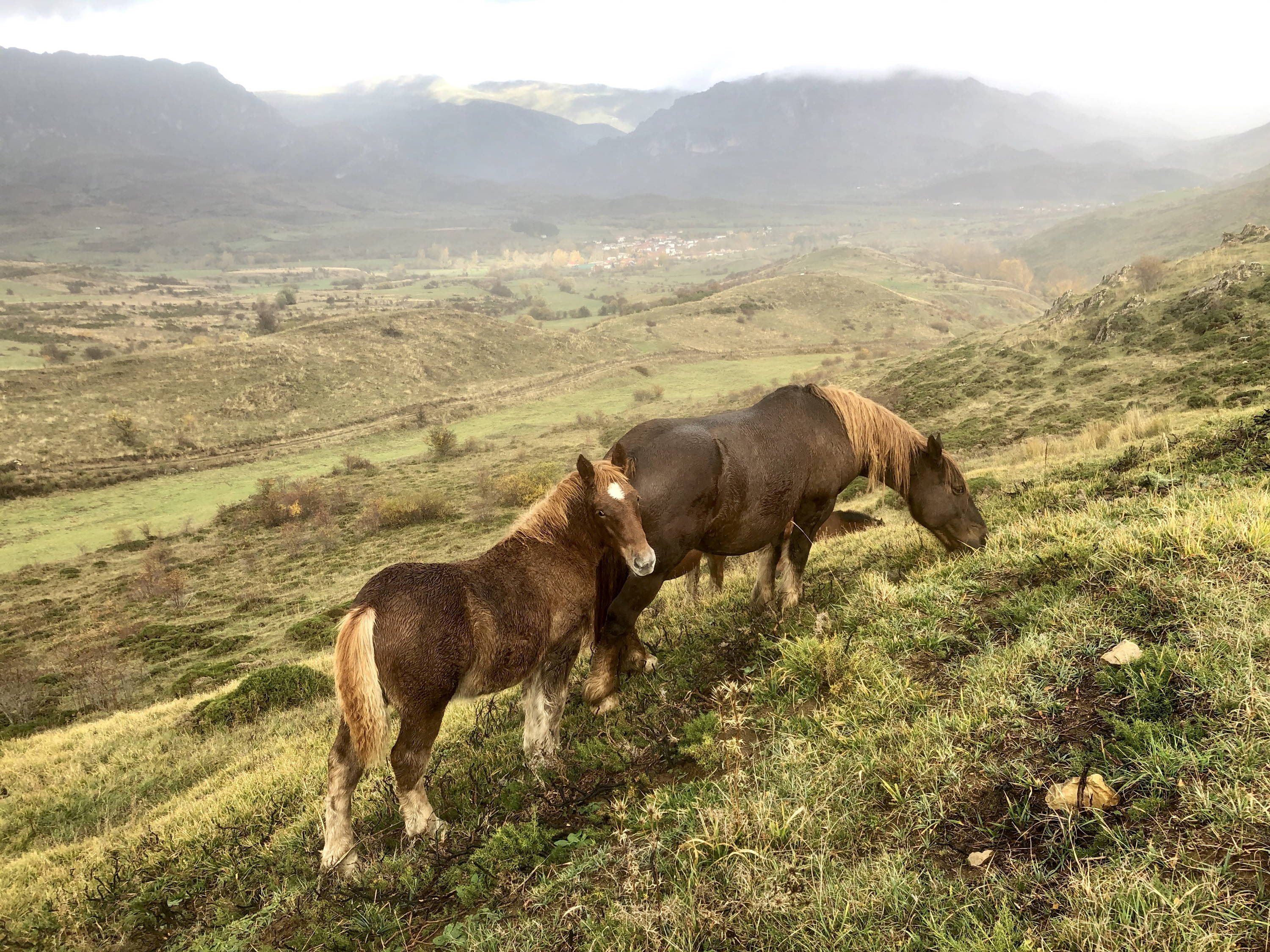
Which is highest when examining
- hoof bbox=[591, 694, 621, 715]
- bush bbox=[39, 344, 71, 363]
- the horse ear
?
bush bbox=[39, 344, 71, 363]

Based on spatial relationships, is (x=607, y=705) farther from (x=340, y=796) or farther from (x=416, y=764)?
(x=340, y=796)

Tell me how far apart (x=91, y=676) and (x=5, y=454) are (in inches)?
1456

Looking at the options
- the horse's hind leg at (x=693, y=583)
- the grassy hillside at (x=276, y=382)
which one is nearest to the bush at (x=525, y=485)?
the horse's hind leg at (x=693, y=583)

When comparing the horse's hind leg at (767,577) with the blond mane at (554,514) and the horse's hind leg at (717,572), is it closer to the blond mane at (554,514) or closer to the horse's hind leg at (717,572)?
the horse's hind leg at (717,572)

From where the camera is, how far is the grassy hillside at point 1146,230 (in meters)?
132

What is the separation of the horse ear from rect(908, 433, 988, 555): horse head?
3785mm

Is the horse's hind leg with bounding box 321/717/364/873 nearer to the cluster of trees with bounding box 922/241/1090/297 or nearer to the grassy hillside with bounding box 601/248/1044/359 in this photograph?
the grassy hillside with bounding box 601/248/1044/359

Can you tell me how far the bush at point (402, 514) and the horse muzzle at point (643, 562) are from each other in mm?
28000

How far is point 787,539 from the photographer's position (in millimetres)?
7648

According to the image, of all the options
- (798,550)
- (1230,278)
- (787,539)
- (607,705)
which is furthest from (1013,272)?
(607,705)

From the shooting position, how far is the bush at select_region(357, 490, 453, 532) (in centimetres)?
3138

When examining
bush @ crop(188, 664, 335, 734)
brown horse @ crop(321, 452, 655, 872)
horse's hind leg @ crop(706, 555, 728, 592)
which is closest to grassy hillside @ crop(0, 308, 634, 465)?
bush @ crop(188, 664, 335, 734)

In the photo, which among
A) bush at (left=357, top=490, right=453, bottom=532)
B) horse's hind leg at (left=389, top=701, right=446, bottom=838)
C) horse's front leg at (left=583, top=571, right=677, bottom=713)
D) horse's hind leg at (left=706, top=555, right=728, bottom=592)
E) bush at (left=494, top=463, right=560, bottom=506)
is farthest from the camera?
bush at (left=494, top=463, right=560, bottom=506)

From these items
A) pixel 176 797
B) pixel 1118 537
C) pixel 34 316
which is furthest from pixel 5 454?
pixel 34 316
